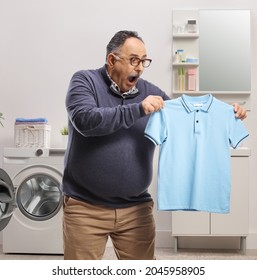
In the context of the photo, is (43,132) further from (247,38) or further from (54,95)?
(247,38)

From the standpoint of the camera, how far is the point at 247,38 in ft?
12.9

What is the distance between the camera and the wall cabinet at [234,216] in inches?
138

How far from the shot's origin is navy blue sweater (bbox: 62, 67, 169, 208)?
5.20 feet

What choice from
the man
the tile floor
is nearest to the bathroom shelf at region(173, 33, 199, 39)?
the tile floor

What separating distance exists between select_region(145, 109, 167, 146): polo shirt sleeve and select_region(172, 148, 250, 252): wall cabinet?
1810mm

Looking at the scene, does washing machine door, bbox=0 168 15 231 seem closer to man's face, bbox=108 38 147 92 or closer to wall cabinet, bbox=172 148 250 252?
man's face, bbox=108 38 147 92

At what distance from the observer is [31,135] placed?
11.6 ft

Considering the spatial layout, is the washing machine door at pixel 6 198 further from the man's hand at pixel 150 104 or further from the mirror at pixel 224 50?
the mirror at pixel 224 50

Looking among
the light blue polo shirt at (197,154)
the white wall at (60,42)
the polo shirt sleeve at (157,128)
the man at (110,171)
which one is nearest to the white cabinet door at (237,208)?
the white wall at (60,42)

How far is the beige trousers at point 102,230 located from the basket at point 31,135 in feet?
6.23

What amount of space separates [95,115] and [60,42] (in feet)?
8.67

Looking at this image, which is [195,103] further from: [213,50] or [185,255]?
[213,50]

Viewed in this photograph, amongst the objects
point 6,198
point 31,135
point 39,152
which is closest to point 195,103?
point 6,198
